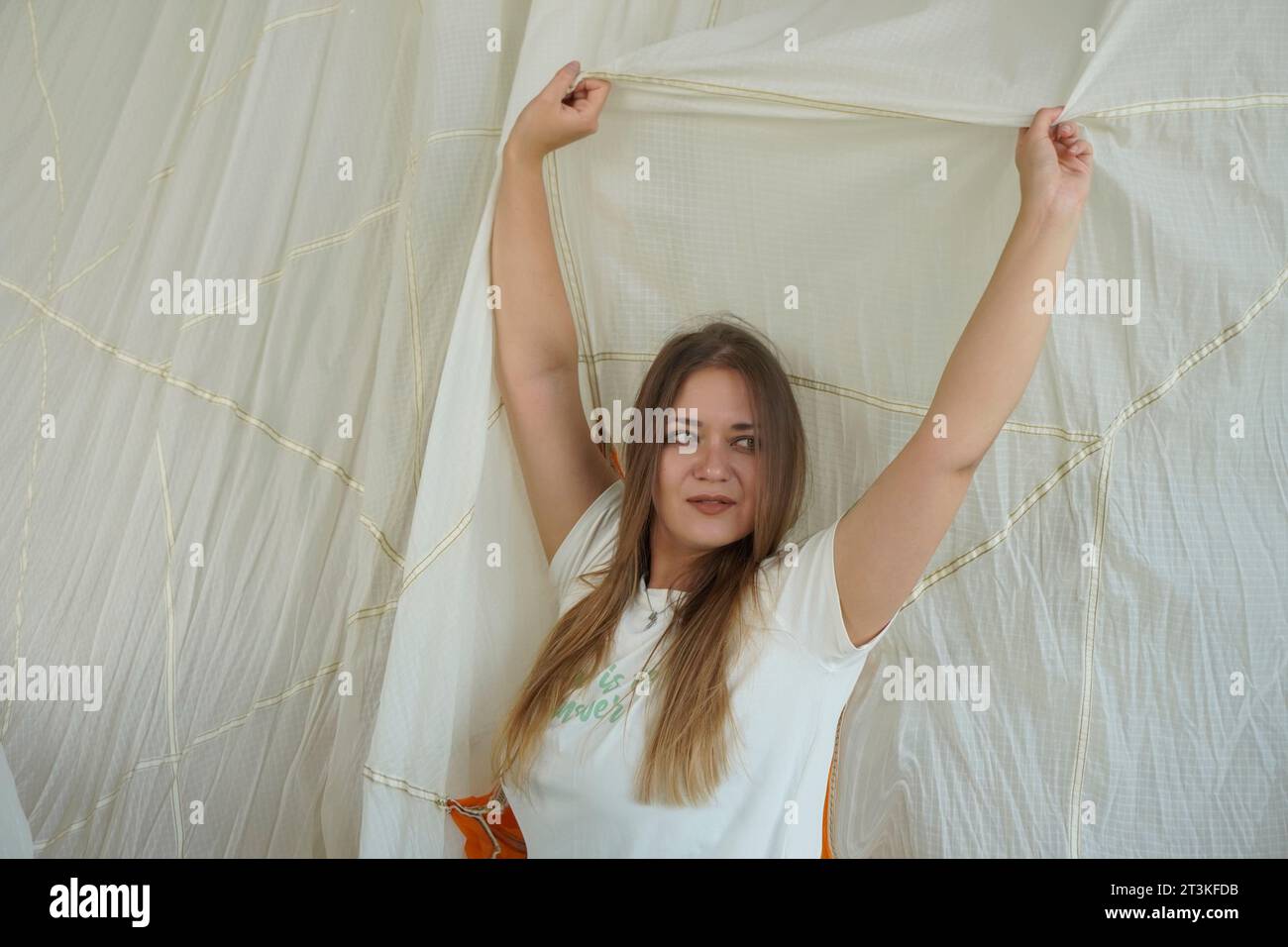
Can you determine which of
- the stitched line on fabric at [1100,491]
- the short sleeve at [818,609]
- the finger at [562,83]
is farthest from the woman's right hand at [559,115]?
the short sleeve at [818,609]

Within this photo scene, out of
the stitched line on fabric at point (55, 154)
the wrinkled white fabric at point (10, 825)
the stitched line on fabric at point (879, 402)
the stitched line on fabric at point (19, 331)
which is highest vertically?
the stitched line on fabric at point (55, 154)

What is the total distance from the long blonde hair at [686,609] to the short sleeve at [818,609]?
35mm

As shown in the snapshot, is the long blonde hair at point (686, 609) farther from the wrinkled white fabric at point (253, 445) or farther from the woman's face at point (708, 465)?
the wrinkled white fabric at point (253, 445)

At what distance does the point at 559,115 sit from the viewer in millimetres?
1260

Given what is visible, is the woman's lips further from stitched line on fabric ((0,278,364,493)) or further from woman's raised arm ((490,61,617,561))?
stitched line on fabric ((0,278,364,493))

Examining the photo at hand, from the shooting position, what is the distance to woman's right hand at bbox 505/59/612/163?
49.8 inches

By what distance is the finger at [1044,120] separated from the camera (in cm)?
111

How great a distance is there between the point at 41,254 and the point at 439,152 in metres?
0.69

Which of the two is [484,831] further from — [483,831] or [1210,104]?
[1210,104]

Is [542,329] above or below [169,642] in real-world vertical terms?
above

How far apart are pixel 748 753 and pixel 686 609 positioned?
0.16 metres

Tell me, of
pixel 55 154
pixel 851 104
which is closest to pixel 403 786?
pixel 851 104

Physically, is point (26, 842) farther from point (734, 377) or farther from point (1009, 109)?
point (1009, 109)

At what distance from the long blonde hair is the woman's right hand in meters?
0.25
